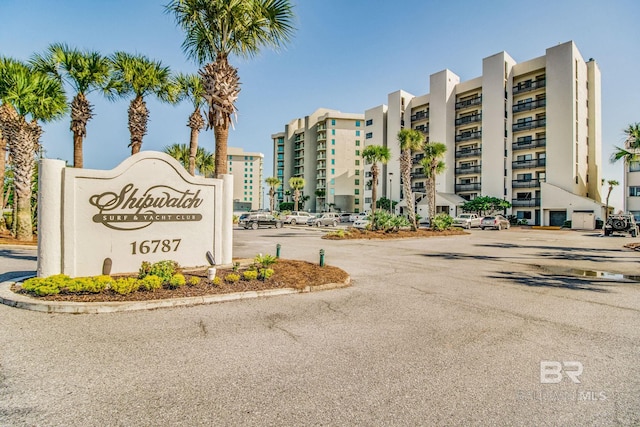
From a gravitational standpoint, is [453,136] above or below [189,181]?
above

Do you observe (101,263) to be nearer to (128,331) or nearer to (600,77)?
(128,331)

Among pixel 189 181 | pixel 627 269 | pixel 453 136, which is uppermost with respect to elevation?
pixel 453 136

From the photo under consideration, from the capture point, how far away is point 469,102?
5469cm

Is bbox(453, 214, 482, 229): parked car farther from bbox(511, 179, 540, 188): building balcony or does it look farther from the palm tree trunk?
the palm tree trunk

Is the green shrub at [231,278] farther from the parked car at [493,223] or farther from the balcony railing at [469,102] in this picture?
the balcony railing at [469,102]

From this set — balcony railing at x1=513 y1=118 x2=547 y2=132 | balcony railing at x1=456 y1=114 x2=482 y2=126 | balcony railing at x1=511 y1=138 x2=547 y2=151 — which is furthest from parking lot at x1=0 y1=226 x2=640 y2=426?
balcony railing at x1=456 y1=114 x2=482 y2=126

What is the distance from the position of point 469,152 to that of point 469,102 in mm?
8433

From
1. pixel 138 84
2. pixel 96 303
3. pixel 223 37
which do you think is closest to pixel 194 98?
pixel 138 84

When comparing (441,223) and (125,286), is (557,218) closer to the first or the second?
(441,223)

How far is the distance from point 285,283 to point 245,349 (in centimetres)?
371

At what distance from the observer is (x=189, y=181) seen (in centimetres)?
958

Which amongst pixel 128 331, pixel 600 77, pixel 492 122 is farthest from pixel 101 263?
pixel 600 77

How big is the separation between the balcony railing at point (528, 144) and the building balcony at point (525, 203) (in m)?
7.48

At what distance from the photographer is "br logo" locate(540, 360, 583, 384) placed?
12.7 ft
